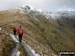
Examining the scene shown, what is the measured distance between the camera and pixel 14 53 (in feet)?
59.1

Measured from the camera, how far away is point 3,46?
19.0 meters

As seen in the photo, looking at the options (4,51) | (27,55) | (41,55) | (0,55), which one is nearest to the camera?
(0,55)

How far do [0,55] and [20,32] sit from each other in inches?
245

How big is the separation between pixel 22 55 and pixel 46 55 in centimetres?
448

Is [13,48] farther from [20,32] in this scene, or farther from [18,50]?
[20,32]

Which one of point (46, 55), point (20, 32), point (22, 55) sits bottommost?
point (46, 55)

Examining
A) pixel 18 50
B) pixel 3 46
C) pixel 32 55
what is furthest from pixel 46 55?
pixel 3 46

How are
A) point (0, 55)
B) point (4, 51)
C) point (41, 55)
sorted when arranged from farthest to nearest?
1. point (41, 55)
2. point (4, 51)
3. point (0, 55)

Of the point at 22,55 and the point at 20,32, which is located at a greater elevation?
the point at 20,32

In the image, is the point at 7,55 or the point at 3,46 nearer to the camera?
the point at 7,55

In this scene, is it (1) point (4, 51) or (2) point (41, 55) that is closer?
(1) point (4, 51)

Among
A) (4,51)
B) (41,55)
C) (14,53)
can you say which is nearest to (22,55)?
(14,53)

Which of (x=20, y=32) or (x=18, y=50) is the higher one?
(x=20, y=32)

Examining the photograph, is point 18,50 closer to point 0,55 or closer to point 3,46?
point 3,46
